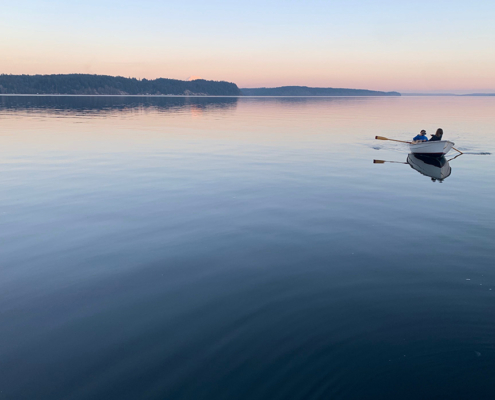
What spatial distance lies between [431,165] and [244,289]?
2216 centimetres

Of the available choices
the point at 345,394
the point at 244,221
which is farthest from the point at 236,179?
the point at 345,394

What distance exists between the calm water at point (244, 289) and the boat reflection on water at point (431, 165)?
3283 millimetres

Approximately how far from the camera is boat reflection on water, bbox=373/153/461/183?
22.0 metres

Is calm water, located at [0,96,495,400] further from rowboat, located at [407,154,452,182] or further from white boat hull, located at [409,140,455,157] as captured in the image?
white boat hull, located at [409,140,455,157]

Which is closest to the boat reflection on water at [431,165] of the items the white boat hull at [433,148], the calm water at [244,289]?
the white boat hull at [433,148]

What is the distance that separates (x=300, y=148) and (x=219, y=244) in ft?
70.5

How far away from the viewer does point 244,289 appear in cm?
841

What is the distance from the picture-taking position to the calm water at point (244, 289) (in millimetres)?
5754

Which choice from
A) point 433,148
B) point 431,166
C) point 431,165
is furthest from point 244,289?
point 433,148

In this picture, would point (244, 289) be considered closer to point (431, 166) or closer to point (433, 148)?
point (431, 166)

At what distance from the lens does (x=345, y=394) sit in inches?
214

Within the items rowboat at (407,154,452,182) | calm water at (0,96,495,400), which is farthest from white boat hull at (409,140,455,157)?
calm water at (0,96,495,400)

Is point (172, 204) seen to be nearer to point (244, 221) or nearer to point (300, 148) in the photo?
point (244, 221)

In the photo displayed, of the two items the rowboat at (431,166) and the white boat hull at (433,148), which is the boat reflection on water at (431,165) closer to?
the rowboat at (431,166)
